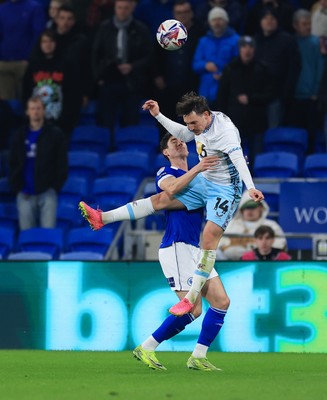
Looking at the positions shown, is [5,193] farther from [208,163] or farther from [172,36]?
[208,163]

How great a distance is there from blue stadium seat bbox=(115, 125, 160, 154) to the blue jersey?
24.5ft

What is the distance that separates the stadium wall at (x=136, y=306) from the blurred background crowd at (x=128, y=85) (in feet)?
10.6

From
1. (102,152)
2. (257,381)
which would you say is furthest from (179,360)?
(102,152)

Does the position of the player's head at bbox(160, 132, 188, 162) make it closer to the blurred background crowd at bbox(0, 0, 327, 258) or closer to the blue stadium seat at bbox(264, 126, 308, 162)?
the blurred background crowd at bbox(0, 0, 327, 258)

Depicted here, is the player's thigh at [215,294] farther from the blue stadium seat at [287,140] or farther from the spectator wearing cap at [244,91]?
the blue stadium seat at [287,140]

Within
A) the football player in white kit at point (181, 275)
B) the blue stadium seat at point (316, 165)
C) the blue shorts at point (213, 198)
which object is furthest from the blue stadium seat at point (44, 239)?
the blue shorts at point (213, 198)

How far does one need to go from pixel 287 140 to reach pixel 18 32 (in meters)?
4.54

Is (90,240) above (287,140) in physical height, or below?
below

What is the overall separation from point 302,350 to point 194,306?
314cm

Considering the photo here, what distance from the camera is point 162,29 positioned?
11.7 metres

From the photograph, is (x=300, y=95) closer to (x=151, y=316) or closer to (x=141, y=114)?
(x=141, y=114)

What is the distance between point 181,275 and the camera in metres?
11.2

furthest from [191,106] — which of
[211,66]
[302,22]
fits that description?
[302,22]

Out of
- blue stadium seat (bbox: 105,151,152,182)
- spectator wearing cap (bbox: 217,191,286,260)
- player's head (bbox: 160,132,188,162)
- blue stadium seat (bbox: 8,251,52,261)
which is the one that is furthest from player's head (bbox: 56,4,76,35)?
player's head (bbox: 160,132,188,162)
